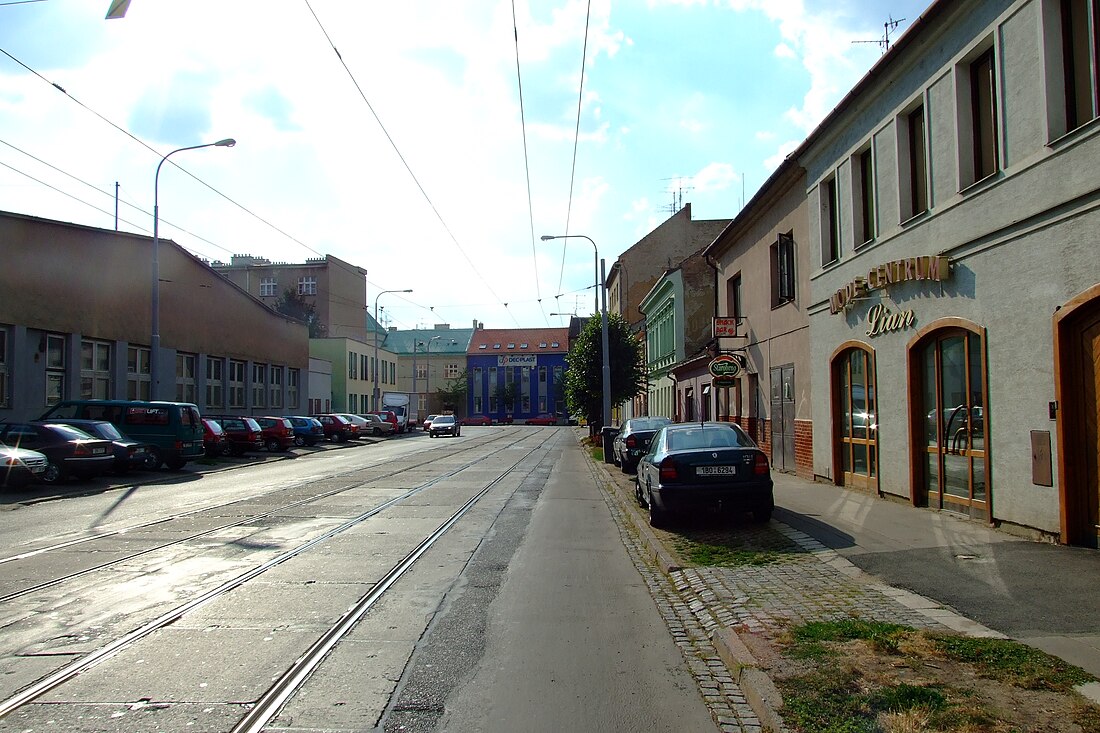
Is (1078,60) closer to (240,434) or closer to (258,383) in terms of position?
(240,434)

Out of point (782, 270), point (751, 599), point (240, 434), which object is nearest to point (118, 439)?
point (240, 434)

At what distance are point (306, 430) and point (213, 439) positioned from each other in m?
12.8

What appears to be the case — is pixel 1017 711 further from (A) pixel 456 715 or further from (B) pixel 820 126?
(B) pixel 820 126

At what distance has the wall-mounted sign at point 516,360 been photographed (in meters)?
97.8

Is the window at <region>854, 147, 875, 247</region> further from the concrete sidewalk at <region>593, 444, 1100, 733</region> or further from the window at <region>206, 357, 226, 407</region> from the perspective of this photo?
the window at <region>206, 357, 226, 407</region>

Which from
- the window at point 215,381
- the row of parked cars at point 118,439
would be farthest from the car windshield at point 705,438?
the window at point 215,381

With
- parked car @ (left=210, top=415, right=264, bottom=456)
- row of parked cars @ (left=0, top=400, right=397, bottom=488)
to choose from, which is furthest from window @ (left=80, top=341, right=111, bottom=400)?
row of parked cars @ (left=0, top=400, right=397, bottom=488)

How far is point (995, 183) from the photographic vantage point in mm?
9648

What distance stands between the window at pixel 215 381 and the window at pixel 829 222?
102 feet

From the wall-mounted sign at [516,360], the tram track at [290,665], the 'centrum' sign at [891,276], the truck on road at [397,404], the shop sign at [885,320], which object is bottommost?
the tram track at [290,665]

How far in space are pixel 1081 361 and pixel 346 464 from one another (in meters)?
21.7

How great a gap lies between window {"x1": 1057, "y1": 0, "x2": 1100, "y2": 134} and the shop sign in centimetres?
395

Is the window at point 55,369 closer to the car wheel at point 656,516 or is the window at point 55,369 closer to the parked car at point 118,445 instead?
the parked car at point 118,445

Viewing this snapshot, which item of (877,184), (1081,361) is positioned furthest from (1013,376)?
(877,184)
